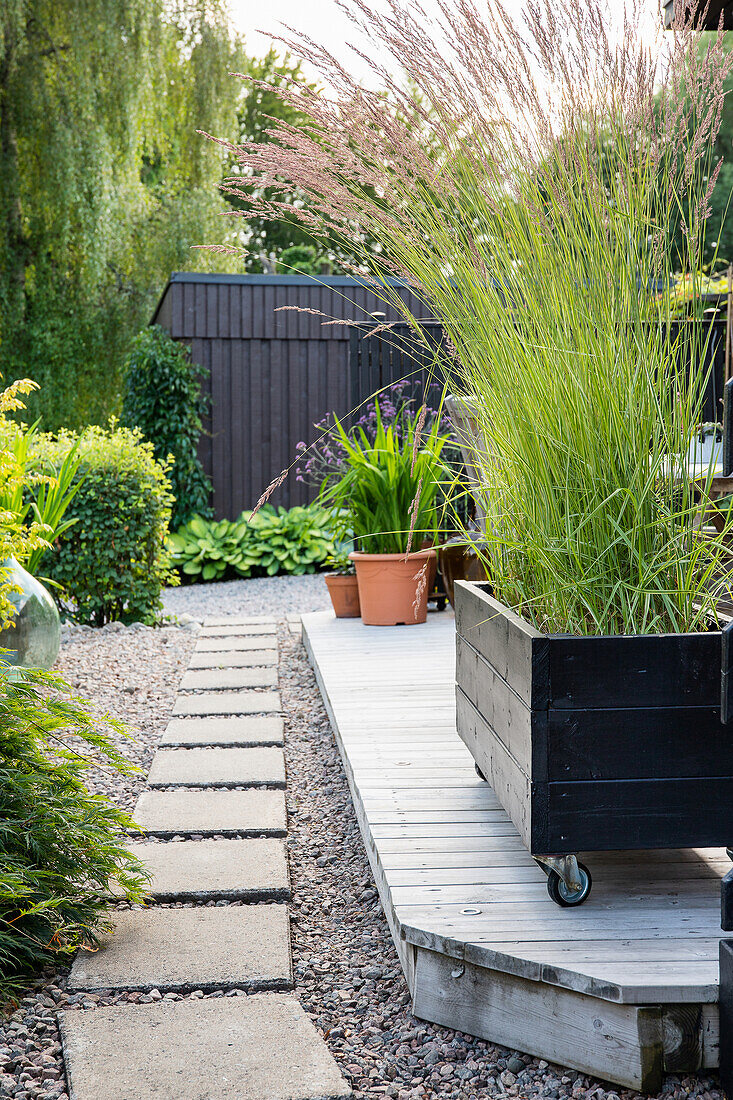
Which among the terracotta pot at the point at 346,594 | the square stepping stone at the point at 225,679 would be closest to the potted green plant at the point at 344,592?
the terracotta pot at the point at 346,594

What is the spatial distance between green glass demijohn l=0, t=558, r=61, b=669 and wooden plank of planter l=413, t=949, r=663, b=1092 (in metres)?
2.48

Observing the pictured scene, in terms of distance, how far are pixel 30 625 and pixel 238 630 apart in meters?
1.58

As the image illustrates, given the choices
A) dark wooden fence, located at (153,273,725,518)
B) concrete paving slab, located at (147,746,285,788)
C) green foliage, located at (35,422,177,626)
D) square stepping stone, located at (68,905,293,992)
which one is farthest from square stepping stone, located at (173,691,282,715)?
dark wooden fence, located at (153,273,725,518)

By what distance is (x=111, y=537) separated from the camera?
5.05m

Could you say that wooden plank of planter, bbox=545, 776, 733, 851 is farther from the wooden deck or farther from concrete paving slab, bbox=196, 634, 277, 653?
concrete paving slab, bbox=196, 634, 277, 653

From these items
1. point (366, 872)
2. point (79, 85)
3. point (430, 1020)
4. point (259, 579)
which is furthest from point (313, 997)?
point (79, 85)

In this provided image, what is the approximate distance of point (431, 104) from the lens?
149cm

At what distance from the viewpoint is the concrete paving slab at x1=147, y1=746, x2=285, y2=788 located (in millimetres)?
2518

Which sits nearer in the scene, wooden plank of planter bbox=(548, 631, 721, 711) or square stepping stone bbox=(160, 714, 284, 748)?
wooden plank of planter bbox=(548, 631, 721, 711)

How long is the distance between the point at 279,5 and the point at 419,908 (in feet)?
5.38

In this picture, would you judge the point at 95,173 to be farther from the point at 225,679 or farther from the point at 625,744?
the point at 625,744

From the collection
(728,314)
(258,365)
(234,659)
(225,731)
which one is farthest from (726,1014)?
(258,365)

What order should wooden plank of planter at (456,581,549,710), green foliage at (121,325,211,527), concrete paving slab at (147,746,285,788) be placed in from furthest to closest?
green foliage at (121,325,211,527) → concrete paving slab at (147,746,285,788) → wooden plank of planter at (456,581,549,710)

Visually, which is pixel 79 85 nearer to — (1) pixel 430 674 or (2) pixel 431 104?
(1) pixel 430 674
